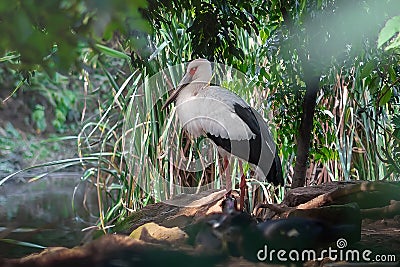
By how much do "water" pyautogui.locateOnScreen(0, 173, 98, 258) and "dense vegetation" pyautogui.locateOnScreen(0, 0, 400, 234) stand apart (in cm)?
10

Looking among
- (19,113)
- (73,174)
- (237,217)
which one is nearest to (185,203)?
(237,217)

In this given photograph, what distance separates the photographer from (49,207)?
1898 mm

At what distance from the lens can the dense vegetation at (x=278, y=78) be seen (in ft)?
3.67

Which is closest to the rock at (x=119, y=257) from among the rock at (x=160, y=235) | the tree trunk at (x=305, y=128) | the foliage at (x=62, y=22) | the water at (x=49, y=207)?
the rock at (x=160, y=235)

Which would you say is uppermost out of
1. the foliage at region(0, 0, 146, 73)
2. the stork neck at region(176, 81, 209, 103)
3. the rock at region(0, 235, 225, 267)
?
the stork neck at region(176, 81, 209, 103)

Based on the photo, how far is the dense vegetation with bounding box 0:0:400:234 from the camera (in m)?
1.12

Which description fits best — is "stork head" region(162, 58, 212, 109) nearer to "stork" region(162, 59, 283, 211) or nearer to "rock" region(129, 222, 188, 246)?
"stork" region(162, 59, 283, 211)

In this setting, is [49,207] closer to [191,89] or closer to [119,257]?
[191,89]

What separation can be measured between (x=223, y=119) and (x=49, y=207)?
2.93 feet

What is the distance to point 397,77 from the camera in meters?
1.38

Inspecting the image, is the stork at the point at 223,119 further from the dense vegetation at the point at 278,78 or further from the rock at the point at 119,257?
the rock at the point at 119,257

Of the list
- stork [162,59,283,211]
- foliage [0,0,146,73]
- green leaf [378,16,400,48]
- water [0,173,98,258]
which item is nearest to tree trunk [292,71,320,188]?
stork [162,59,283,211]

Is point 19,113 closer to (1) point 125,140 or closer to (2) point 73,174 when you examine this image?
(2) point 73,174

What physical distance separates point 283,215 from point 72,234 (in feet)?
1.60
